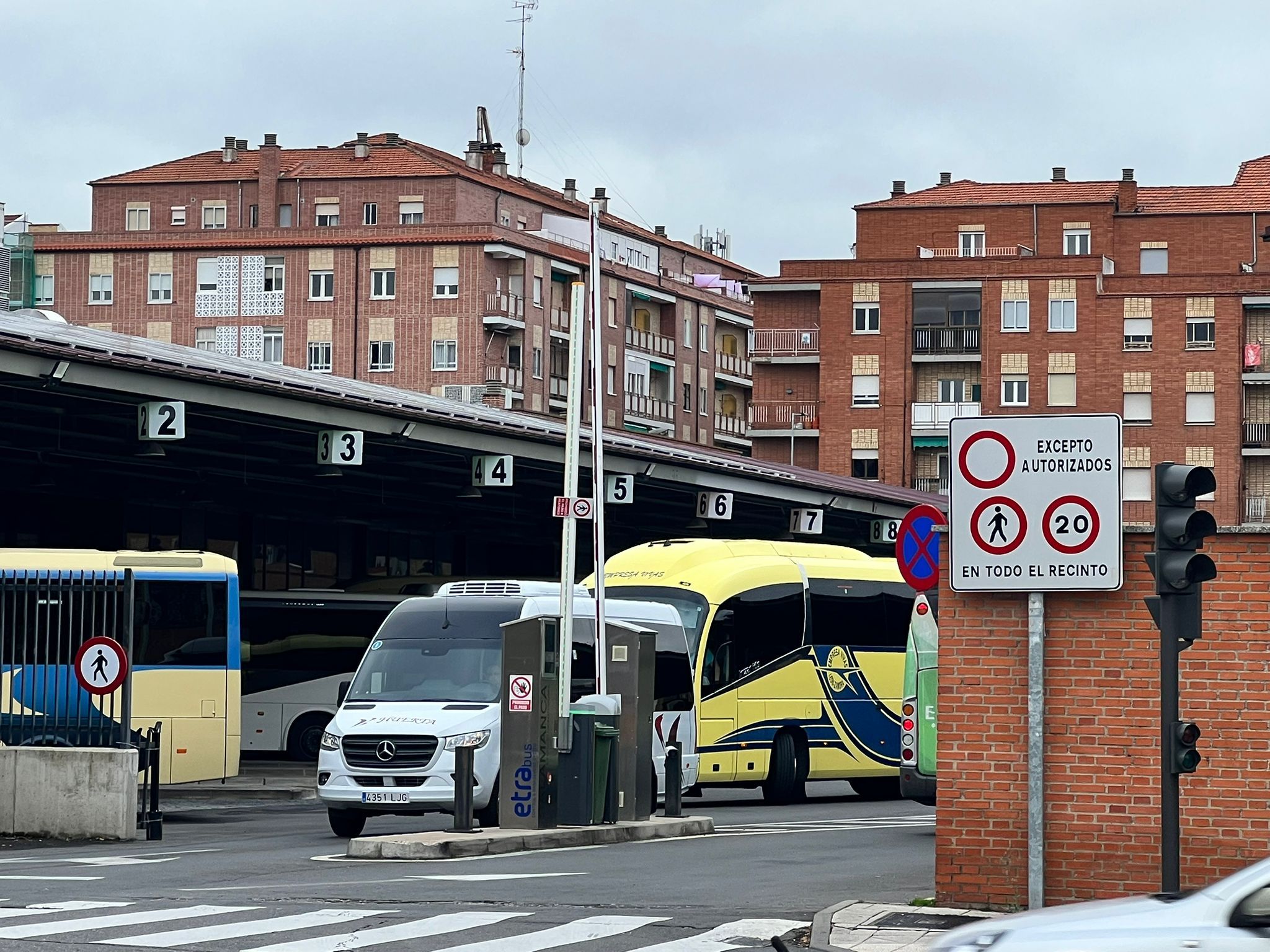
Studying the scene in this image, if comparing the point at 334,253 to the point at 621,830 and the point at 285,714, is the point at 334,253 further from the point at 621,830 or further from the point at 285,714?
Answer: the point at 621,830

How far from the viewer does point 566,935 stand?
12.1 metres

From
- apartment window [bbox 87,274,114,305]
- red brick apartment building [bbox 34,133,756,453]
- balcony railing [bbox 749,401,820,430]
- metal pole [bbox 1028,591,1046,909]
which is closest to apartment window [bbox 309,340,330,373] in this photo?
red brick apartment building [bbox 34,133,756,453]

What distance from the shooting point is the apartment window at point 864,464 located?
285 feet

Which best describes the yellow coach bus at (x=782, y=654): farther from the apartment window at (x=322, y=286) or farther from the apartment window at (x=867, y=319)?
the apartment window at (x=322, y=286)

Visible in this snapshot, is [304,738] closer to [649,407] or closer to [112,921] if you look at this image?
[112,921]

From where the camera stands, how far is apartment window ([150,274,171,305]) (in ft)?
300

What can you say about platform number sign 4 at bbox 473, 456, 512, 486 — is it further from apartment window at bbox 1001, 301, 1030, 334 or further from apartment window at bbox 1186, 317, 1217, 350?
apartment window at bbox 1001, 301, 1030, 334

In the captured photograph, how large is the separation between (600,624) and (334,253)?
69768 mm

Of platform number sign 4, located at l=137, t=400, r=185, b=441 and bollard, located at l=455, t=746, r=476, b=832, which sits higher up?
platform number sign 4, located at l=137, t=400, r=185, b=441

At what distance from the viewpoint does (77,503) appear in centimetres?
4450

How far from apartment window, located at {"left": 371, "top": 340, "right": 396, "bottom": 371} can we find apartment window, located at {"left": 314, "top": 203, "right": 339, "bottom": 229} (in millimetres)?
7440

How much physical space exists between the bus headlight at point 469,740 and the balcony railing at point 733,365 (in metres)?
80.4

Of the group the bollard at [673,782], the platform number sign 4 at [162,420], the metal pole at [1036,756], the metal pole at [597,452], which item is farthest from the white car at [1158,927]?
the platform number sign 4 at [162,420]

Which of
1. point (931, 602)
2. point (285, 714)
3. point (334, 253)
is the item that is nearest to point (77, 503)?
point (285, 714)
